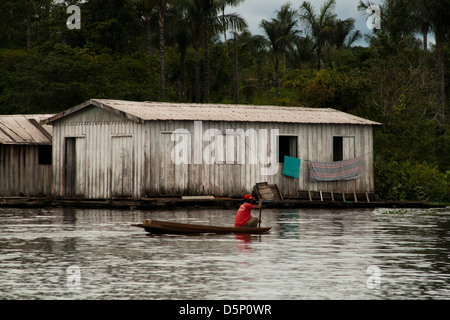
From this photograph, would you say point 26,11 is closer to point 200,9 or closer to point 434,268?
point 200,9

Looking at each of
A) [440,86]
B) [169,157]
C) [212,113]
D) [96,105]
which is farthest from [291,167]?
[440,86]

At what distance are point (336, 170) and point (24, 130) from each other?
47.5 ft

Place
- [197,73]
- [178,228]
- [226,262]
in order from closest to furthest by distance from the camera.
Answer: [226,262], [178,228], [197,73]

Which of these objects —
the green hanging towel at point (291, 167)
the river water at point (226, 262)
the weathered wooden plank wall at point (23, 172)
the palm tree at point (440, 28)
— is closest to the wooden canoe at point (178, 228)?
the river water at point (226, 262)

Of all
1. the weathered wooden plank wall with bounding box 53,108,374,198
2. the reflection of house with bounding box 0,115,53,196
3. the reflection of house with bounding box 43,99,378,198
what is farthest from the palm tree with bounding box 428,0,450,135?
the reflection of house with bounding box 0,115,53,196

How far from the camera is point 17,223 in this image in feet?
78.9

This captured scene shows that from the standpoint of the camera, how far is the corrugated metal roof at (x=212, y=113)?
3219cm

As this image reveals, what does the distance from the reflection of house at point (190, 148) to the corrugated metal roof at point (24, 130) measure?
1.18 meters

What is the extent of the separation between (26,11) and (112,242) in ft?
176

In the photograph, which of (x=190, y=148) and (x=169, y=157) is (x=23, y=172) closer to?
(x=169, y=157)

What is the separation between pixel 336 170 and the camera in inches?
1398

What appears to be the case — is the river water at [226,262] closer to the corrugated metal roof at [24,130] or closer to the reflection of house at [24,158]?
the reflection of house at [24,158]

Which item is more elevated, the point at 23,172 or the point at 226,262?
the point at 23,172
